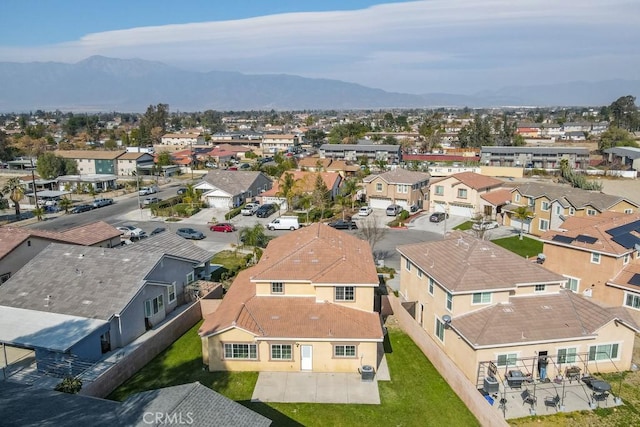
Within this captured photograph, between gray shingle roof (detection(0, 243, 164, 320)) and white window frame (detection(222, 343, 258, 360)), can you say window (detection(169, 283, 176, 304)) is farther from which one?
white window frame (detection(222, 343, 258, 360))

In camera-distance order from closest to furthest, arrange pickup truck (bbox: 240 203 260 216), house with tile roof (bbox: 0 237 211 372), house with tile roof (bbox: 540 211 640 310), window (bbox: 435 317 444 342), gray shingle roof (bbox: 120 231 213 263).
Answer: house with tile roof (bbox: 0 237 211 372), window (bbox: 435 317 444 342), house with tile roof (bbox: 540 211 640 310), gray shingle roof (bbox: 120 231 213 263), pickup truck (bbox: 240 203 260 216)

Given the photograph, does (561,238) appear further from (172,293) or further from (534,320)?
(172,293)

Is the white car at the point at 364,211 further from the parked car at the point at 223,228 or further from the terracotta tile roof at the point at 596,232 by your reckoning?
the terracotta tile roof at the point at 596,232

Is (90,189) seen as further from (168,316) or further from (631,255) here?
(631,255)

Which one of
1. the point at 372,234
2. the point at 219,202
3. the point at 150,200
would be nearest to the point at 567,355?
the point at 372,234

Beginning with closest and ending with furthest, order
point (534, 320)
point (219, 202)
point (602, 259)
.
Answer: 1. point (534, 320)
2. point (602, 259)
3. point (219, 202)

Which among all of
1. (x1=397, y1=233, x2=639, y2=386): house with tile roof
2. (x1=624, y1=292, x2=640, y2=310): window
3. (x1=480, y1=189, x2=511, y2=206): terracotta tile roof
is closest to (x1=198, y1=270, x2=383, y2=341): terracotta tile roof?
(x1=397, y1=233, x2=639, y2=386): house with tile roof

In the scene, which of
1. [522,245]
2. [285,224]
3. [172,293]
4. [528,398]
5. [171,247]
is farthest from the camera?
[285,224]
